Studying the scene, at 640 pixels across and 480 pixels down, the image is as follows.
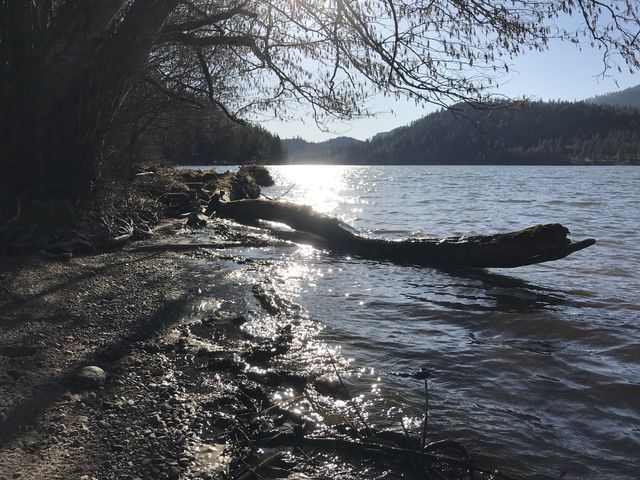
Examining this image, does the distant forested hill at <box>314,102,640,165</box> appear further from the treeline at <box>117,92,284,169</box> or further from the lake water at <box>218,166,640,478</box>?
the lake water at <box>218,166,640,478</box>

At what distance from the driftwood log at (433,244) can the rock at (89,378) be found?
6.57 meters

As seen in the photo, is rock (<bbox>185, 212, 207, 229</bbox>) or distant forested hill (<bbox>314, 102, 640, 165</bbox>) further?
distant forested hill (<bbox>314, 102, 640, 165</bbox>)

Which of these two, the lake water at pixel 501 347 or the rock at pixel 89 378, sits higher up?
the rock at pixel 89 378

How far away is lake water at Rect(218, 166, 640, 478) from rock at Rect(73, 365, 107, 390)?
2039mm

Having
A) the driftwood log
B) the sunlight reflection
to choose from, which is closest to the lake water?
the driftwood log

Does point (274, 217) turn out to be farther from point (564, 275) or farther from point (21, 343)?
point (21, 343)

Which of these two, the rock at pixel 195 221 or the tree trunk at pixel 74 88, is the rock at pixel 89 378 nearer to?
the tree trunk at pixel 74 88

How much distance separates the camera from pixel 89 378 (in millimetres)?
3566

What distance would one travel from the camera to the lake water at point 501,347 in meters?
3.52

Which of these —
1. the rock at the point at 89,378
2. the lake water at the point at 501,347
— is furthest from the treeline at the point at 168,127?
the rock at the point at 89,378

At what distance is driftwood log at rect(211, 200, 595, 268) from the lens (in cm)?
776

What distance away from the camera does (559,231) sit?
25.0 feet

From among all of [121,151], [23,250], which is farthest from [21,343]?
[121,151]

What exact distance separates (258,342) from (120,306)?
1.67 metres
